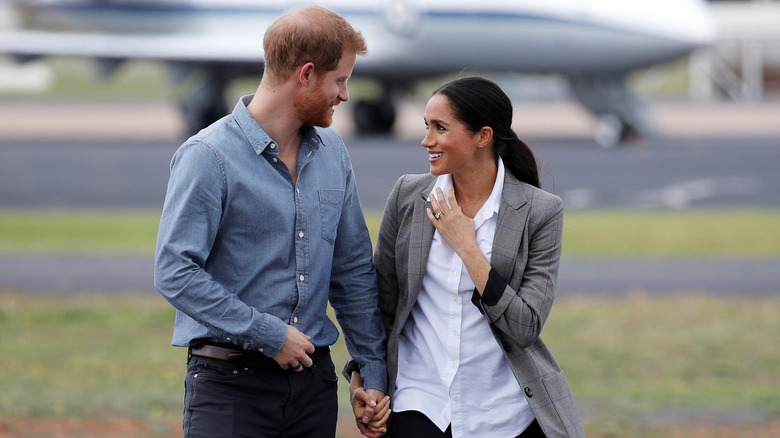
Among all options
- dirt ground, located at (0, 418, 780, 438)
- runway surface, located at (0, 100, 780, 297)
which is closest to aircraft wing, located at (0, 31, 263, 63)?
runway surface, located at (0, 100, 780, 297)

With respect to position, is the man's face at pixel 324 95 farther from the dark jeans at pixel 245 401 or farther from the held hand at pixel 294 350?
the dark jeans at pixel 245 401

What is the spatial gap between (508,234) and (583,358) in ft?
15.0

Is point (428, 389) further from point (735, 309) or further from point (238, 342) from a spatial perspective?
point (735, 309)

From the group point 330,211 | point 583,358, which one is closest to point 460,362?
point 330,211

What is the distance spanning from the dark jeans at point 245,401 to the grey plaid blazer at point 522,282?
0.27m

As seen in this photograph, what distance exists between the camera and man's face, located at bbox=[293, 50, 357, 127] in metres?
2.82

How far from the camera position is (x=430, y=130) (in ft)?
9.80

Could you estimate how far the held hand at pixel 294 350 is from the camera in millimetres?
2809

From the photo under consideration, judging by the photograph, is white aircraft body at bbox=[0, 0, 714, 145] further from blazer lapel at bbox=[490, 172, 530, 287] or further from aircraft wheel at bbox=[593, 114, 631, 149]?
blazer lapel at bbox=[490, 172, 530, 287]

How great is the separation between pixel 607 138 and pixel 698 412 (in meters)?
20.1

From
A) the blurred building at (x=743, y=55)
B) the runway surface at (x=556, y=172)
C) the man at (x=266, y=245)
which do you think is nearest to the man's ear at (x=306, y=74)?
the man at (x=266, y=245)

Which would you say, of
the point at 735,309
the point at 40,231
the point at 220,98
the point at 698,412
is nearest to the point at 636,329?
the point at 735,309

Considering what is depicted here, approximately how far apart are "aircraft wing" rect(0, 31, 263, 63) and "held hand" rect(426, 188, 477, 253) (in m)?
23.1

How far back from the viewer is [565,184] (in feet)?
62.3
